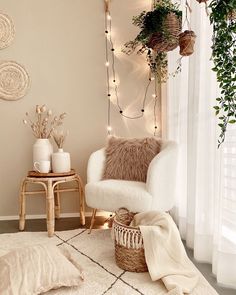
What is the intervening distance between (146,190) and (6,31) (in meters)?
2.11

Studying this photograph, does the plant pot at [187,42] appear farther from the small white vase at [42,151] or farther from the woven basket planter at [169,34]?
the small white vase at [42,151]

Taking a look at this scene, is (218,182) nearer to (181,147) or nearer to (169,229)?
(169,229)

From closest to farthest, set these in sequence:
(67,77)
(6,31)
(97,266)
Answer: (97,266) < (6,31) < (67,77)

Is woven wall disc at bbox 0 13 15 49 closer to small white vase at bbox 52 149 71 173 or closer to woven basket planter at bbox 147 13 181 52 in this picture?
small white vase at bbox 52 149 71 173

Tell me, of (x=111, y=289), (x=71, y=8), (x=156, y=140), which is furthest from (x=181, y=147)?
(x=71, y=8)

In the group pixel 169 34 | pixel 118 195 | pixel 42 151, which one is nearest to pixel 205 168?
pixel 118 195

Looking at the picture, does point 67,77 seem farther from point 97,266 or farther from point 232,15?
point 232,15

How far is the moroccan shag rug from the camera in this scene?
65.4 inches

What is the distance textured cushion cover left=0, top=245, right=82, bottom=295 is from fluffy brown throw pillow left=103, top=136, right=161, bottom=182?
3.42 ft

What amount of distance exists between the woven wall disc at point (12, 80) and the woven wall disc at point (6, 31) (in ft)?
0.63

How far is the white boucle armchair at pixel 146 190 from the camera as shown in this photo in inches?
88.6

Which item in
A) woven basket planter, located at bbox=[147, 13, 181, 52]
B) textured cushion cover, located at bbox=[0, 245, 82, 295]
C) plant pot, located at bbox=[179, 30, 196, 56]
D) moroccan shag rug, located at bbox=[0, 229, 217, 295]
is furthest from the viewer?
woven basket planter, located at bbox=[147, 13, 181, 52]

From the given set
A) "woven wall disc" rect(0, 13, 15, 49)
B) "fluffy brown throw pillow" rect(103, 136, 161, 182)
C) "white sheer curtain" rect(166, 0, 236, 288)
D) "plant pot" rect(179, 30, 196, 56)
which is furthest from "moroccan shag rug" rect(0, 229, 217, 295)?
"woven wall disc" rect(0, 13, 15, 49)

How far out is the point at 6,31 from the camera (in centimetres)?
304
